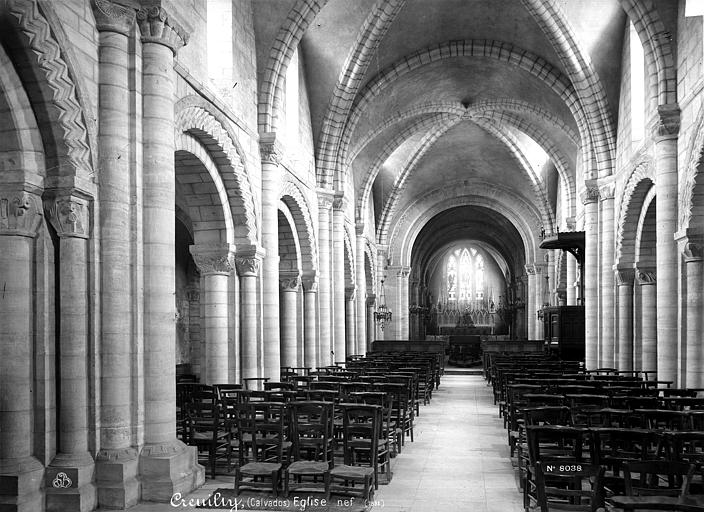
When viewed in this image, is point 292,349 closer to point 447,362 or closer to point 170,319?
point 170,319

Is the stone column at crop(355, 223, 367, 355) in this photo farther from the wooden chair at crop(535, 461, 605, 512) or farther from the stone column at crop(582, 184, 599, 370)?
the wooden chair at crop(535, 461, 605, 512)

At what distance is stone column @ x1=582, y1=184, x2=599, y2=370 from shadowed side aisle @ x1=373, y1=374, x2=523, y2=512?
6576 millimetres

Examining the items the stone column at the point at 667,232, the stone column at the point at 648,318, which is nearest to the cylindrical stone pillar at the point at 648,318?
the stone column at the point at 648,318

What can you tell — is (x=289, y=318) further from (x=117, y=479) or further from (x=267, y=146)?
(x=117, y=479)

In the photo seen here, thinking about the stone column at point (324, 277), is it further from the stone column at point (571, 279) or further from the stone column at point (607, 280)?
the stone column at point (571, 279)

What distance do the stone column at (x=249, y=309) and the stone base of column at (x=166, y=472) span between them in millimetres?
7346

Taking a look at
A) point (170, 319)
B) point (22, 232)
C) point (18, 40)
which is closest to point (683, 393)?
point (170, 319)

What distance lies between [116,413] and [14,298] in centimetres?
202

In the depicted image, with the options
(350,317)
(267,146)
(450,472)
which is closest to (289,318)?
(267,146)

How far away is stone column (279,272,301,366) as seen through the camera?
2297 cm

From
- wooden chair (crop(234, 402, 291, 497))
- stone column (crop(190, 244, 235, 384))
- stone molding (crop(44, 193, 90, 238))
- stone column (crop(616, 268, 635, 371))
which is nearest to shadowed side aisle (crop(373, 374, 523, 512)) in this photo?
wooden chair (crop(234, 402, 291, 497))

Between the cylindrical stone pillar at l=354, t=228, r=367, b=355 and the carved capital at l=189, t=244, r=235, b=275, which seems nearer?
the carved capital at l=189, t=244, r=235, b=275

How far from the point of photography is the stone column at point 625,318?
2258cm

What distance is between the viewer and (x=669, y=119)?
1698 cm
